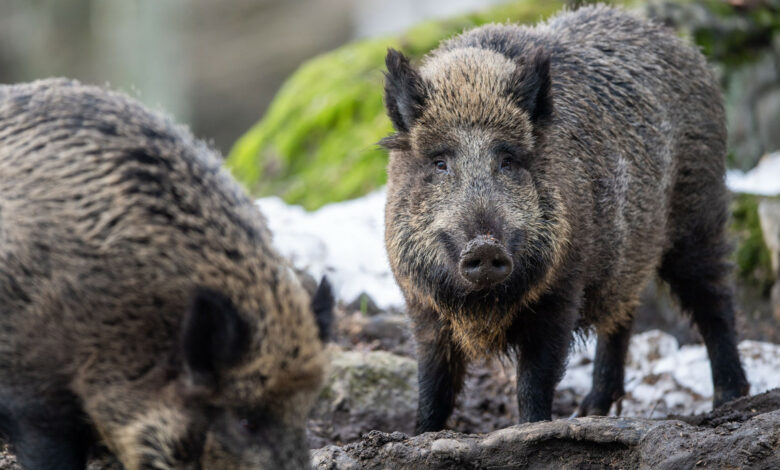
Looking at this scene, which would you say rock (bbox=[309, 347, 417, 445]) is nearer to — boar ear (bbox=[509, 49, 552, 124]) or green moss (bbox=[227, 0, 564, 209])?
→ boar ear (bbox=[509, 49, 552, 124])

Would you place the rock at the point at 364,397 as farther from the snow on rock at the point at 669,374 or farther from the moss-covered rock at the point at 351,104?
the moss-covered rock at the point at 351,104

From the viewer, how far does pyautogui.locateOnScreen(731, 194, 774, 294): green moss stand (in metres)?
8.38

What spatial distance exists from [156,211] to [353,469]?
1.57 meters

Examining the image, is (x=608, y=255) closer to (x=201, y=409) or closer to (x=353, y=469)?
(x=353, y=469)

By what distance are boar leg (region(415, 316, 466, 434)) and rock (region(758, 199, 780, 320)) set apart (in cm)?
383

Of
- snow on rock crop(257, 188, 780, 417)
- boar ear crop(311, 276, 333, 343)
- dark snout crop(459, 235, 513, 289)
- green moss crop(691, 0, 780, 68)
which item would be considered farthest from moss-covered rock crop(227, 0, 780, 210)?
boar ear crop(311, 276, 333, 343)

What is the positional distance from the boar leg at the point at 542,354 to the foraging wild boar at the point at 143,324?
1780 millimetres

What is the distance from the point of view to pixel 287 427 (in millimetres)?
3654

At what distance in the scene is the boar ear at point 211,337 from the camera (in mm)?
3416

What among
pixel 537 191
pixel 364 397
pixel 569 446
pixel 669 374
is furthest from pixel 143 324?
pixel 669 374

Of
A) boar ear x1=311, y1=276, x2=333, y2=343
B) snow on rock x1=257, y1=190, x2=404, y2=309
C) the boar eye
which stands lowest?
the boar eye

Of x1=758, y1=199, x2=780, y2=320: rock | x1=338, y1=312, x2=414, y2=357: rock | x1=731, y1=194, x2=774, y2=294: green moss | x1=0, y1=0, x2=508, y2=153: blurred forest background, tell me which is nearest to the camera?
x1=338, y1=312, x2=414, y2=357: rock

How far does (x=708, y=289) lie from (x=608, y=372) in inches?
37.4

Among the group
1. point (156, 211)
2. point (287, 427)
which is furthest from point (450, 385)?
point (156, 211)
